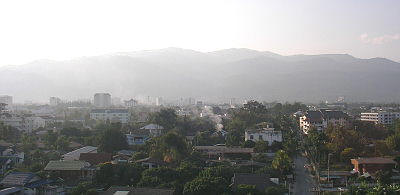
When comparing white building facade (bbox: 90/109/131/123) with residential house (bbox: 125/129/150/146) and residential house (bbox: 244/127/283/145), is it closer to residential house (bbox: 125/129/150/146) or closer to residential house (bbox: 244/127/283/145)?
residential house (bbox: 125/129/150/146)

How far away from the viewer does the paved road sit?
49.4 ft

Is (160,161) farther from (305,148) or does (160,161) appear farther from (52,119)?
(52,119)

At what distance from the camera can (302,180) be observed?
16.8 metres

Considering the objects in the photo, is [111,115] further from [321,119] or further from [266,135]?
[266,135]

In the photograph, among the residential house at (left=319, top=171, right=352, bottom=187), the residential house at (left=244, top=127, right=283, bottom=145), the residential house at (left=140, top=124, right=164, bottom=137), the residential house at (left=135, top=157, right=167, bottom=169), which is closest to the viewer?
the residential house at (left=319, top=171, right=352, bottom=187)

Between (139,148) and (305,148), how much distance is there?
861cm

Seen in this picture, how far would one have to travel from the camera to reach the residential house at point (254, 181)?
13.6 meters

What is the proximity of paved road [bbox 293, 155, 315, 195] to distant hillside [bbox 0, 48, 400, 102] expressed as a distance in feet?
284

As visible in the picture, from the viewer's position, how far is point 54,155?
19.8 meters

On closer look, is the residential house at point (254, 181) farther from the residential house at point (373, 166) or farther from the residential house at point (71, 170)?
the residential house at point (71, 170)

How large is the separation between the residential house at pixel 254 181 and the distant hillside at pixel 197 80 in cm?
9211

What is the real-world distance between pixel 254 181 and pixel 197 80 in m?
126

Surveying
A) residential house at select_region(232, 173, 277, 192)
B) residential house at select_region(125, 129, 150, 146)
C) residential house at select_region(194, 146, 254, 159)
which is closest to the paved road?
residential house at select_region(232, 173, 277, 192)

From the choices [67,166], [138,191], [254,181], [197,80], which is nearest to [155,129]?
[67,166]
